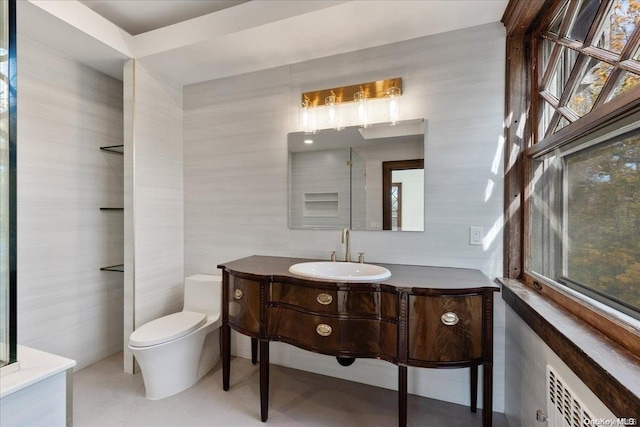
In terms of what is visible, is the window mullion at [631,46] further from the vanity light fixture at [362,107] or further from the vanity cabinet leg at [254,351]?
the vanity cabinet leg at [254,351]

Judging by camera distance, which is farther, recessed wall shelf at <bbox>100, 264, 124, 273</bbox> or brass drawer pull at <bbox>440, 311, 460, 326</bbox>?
recessed wall shelf at <bbox>100, 264, 124, 273</bbox>

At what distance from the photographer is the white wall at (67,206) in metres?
1.97

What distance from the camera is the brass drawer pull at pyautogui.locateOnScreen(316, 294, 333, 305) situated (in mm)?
1524

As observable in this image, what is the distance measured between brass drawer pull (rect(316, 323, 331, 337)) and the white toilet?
0.97 m

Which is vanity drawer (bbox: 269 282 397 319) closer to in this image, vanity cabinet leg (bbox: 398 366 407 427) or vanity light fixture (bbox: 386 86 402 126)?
vanity cabinet leg (bbox: 398 366 407 427)

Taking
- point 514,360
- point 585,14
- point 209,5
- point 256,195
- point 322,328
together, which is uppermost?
point 209,5

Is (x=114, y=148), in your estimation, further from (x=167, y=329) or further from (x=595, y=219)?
(x=595, y=219)

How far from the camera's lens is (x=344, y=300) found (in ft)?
4.92

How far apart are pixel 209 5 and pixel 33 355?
216 centimetres

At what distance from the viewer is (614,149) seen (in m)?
1.03

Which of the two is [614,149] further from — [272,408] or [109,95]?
[109,95]

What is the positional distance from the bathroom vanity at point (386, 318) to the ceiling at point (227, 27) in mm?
1487

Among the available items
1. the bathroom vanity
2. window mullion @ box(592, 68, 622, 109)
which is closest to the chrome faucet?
the bathroom vanity

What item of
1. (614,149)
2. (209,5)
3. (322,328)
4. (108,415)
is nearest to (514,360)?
(322,328)
